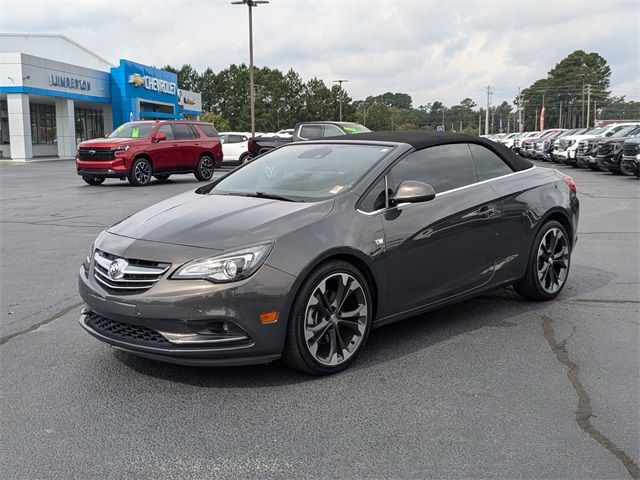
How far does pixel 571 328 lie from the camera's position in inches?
203

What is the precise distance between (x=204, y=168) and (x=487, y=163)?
16185 millimetres

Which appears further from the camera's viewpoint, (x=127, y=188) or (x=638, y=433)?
(x=127, y=188)

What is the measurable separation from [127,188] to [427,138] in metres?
14.4

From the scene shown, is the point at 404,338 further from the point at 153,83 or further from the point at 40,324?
the point at 153,83

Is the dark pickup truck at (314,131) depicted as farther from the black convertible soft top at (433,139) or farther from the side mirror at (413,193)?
the side mirror at (413,193)

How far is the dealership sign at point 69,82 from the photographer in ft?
139

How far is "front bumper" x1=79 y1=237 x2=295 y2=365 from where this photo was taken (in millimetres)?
3734

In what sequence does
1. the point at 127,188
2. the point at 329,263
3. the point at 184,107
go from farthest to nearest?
1. the point at 184,107
2. the point at 127,188
3. the point at 329,263

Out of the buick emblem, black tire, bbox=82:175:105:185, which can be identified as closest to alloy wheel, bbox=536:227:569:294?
the buick emblem

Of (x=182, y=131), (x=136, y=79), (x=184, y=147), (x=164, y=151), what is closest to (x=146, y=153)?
(x=164, y=151)

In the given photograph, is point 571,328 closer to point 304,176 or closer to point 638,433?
point 638,433

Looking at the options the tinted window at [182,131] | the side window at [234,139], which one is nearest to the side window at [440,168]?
the tinted window at [182,131]

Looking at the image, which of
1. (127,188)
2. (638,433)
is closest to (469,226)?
(638,433)

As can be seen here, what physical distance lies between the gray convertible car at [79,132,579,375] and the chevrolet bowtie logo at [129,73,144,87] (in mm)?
49049
